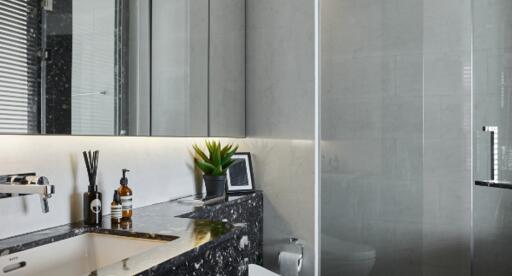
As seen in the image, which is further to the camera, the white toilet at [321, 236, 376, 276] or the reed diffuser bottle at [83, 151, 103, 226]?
the white toilet at [321, 236, 376, 276]

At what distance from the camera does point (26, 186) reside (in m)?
1.29

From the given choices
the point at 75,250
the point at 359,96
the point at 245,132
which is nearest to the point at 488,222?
the point at 359,96

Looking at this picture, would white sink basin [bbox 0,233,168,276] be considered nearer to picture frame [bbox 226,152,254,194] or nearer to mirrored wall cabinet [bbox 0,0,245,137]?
mirrored wall cabinet [bbox 0,0,245,137]

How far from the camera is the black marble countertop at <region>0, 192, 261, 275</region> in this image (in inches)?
45.1

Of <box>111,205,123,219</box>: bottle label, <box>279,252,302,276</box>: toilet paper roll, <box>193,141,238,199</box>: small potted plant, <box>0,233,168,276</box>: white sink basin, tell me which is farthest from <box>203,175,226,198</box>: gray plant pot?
<box>0,233,168,276</box>: white sink basin

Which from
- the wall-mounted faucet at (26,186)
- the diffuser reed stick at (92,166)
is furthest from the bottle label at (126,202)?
the wall-mounted faucet at (26,186)

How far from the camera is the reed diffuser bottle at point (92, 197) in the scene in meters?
1.58

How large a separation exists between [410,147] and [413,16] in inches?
28.1

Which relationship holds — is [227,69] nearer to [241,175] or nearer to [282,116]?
[282,116]

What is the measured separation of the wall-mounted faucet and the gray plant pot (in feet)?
3.47

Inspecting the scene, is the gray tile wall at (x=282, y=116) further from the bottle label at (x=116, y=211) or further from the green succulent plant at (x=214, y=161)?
the bottle label at (x=116, y=211)

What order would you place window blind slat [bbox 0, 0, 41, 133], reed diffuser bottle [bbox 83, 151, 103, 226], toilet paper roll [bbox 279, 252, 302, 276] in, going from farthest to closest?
toilet paper roll [bbox 279, 252, 302, 276], reed diffuser bottle [bbox 83, 151, 103, 226], window blind slat [bbox 0, 0, 41, 133]

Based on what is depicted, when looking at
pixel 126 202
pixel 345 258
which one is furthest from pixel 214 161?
pixel 345 258

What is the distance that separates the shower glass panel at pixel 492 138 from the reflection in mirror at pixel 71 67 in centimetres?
168
